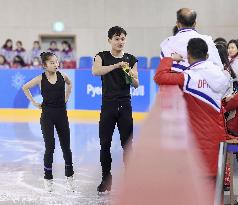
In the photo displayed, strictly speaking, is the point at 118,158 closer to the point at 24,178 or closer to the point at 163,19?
the point at 24,178

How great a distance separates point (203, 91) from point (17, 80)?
1093cm

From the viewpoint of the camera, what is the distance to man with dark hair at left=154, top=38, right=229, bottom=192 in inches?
128

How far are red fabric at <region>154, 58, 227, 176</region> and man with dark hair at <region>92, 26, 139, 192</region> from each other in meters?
2.05

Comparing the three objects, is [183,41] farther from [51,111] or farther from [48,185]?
[48,185]

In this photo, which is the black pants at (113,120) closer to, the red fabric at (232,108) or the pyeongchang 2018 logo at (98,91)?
the red fabric at (232,108)

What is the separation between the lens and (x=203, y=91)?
3.30m

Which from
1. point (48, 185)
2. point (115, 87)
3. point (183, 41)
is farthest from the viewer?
point (48, 185)

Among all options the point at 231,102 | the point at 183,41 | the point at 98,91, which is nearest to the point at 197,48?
the point at 183,41

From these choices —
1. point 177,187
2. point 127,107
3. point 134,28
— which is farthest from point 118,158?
point 134,28

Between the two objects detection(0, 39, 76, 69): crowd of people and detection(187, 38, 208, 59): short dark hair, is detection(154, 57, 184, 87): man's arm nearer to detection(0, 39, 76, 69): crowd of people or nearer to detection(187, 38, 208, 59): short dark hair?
detection(187, 38, 208, 59): short dark hair

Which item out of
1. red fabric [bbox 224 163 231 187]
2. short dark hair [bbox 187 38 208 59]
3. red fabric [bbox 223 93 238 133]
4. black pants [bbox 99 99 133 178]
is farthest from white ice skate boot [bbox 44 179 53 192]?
short dark hair [bbox 187 38 208 59]

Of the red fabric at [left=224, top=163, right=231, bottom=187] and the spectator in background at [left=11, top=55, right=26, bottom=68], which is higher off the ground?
the spectator in background at [left=11, top=55, right=26, bottom=68]

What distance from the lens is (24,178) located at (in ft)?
20.7

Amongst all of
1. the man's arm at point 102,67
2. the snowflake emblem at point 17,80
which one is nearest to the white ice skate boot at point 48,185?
the man's arm at point 102,67
